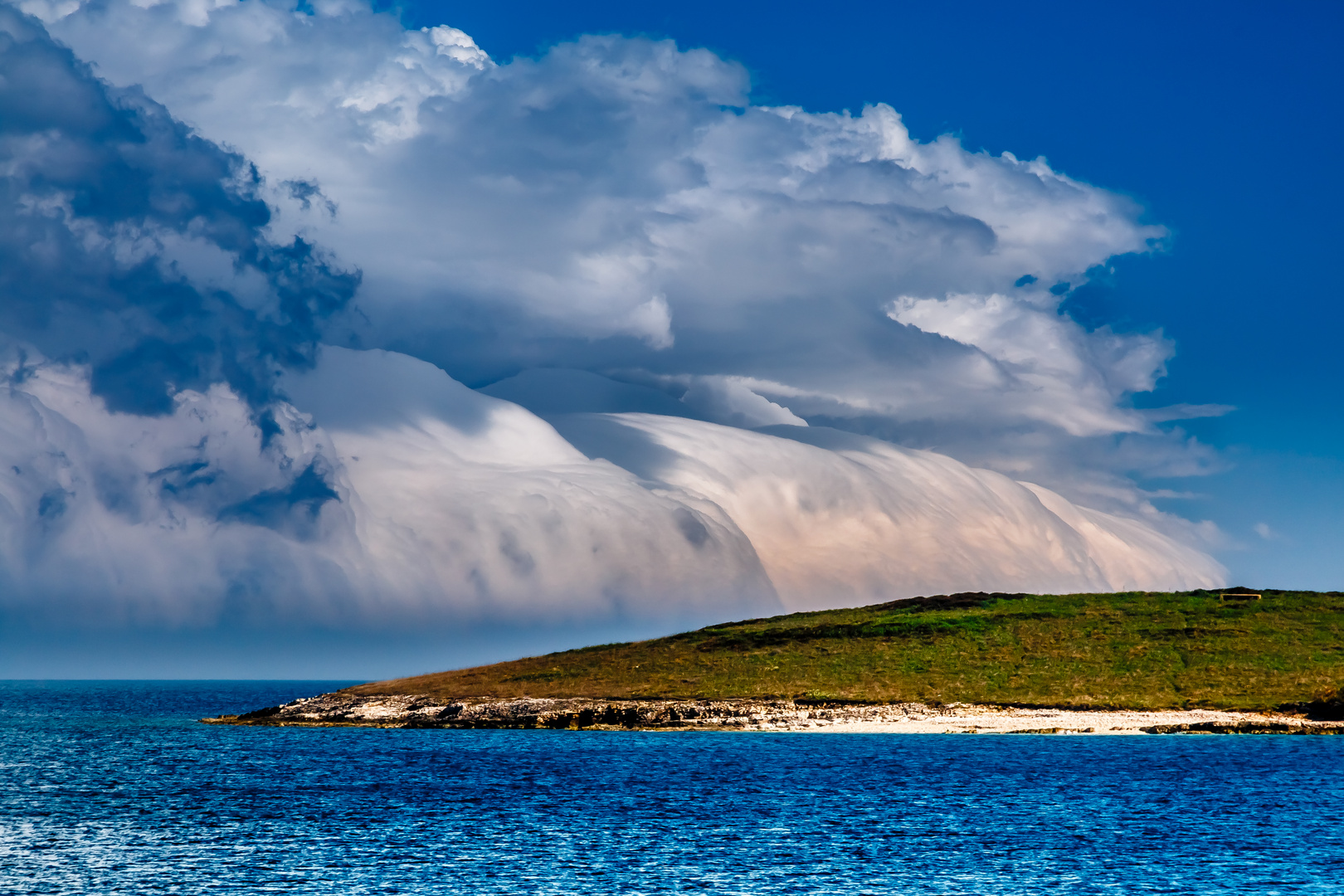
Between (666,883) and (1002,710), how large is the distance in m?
89.8

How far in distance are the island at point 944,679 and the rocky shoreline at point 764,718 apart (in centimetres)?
25

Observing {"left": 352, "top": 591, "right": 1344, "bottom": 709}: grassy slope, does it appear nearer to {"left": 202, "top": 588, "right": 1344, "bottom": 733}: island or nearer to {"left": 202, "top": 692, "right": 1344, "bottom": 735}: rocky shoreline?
{"left": 202, "top": 588, "right": 1344, "bottom": 733}: island

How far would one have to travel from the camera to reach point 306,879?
167 ft

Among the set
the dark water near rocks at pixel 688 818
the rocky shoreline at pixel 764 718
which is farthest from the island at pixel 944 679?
the dark water near rocks at pixel 688 818

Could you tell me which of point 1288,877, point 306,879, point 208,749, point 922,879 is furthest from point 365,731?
point 1288,877

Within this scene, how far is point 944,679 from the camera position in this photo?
472 feet

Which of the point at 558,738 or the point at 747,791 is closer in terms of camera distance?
the point at 747,791

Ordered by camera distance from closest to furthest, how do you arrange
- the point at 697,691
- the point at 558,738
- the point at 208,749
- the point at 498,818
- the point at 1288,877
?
the point at 1288,877 → the point at 498,818 → the point at 208,749 → the point at 558,738 → the point at 697,691

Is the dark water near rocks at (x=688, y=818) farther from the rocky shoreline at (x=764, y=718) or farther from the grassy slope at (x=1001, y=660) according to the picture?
the grassy slope at (x=1001, y=660)

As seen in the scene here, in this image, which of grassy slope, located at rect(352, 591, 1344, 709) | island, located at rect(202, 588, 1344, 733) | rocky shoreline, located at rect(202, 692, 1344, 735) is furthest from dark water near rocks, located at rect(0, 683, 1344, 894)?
grassy slope, located at rect(352, 591, 1344, 709)

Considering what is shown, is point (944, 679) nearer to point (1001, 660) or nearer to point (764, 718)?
point (1001, 660)

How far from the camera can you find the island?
128250 mm

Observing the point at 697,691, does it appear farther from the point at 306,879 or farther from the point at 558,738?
the point at 306,879

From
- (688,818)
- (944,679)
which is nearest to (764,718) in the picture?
(944,679)
